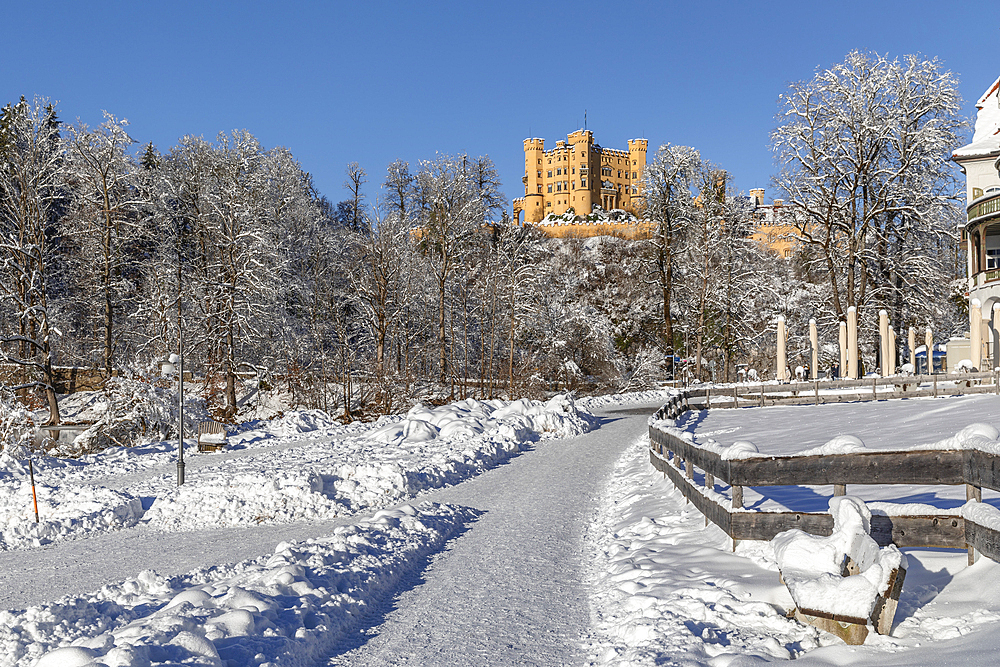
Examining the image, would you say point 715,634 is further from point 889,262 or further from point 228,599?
point 889,262

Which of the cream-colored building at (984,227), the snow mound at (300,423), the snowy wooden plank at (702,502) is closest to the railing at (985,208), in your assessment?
the cream-colored building at (984,227)

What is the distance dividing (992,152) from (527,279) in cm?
2669

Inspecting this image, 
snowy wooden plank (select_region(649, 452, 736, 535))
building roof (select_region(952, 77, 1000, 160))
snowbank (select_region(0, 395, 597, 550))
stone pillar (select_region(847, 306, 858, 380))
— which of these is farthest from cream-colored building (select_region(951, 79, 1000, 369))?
snowy wooden plank (select_region(649, 452, 736, 535))

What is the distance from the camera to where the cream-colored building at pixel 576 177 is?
374 ft

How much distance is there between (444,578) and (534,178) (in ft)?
378

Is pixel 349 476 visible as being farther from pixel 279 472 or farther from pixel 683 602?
pixel 683 602

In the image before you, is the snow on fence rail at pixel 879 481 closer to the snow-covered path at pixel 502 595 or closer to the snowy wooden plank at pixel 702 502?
the snowy wooden plank at pixel 702 502

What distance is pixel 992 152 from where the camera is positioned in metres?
34.1

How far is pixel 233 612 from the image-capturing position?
5387 mm

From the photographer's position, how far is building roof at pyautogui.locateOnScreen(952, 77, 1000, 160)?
34375mm

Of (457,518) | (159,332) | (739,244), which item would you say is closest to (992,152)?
(739,244)

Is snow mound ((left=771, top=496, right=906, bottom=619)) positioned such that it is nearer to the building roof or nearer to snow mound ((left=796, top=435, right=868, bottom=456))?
snow mound ((left=796, top=435, right=868, bottom=456))

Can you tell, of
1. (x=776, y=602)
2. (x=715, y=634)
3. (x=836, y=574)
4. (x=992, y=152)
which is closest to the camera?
(x=836, y=574)

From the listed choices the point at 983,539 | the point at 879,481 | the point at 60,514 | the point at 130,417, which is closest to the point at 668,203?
the point at 130,417
